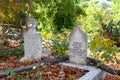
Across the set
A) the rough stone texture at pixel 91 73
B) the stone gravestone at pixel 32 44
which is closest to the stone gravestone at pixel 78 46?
the rough stone texture at pixel 91 73

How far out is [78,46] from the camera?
5559mm

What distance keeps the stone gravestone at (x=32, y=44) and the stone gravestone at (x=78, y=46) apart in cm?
79

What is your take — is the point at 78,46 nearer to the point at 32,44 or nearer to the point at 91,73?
the point at 91,73

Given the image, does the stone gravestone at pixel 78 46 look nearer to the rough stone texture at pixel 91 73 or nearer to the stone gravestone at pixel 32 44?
the rough stone texture at pixel 91 73

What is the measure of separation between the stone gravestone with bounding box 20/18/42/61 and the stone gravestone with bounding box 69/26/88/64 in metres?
0.79

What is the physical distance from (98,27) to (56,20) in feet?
8.65

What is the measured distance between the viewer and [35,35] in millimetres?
6000

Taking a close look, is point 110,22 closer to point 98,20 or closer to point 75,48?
point 98,20

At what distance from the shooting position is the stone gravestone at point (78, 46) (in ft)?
18.0

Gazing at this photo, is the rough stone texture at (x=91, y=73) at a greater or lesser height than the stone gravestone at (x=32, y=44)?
lesser

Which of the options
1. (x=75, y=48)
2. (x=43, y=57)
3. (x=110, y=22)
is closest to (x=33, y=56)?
(x=43, y=57)

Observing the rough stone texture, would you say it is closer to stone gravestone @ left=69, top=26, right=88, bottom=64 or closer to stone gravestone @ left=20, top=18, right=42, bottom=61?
stone gravestone @ left=69, top=26, right=88, bottom=64

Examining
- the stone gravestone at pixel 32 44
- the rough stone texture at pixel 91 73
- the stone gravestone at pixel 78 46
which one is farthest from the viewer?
the stone gravestone at pixel 32 44

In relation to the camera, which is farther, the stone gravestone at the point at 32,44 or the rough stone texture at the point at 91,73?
the stone gravestone at the point at 32,44
